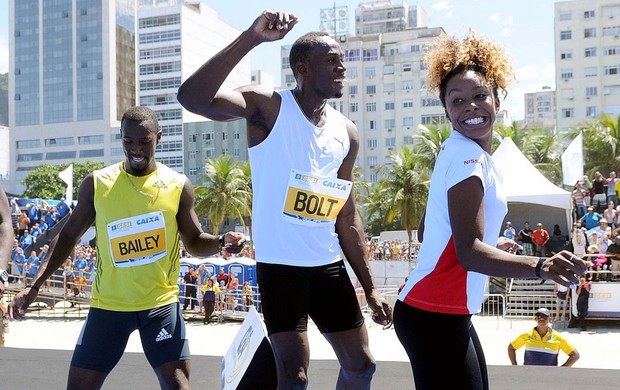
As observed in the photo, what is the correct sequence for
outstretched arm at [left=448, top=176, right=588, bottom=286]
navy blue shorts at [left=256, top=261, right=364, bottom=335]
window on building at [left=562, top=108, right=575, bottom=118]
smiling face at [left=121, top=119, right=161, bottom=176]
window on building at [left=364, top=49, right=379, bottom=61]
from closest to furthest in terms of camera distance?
outstretched arm at [left=448, top=176, right=588, bottom=286], navy blue shorts at [left=256, top=261, right=364, bottom=335], smiling face at [left=121, top=119, right=161, bottom=176], window on building at [left=562, top=108, right=575, bottom=118], window on building at [left=364, top=49, right=379, bottom=61]

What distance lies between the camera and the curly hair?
2627mm

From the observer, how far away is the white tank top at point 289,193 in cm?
313

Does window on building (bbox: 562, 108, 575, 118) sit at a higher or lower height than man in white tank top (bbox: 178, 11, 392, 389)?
higher

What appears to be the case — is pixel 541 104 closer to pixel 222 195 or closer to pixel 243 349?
pixel 222 195

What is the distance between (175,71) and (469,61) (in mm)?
99886

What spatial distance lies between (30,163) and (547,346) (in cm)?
11220

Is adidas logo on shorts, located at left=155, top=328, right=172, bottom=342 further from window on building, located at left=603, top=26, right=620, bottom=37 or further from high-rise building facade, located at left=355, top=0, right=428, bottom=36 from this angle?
high-rise building facade, located at left=355, top=0, right=428, bottom=36

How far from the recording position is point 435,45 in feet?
9.14

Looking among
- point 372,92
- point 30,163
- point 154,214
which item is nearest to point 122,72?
point 30,163

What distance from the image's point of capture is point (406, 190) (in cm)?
3297

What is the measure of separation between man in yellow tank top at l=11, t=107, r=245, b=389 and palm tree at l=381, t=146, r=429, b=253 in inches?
1132

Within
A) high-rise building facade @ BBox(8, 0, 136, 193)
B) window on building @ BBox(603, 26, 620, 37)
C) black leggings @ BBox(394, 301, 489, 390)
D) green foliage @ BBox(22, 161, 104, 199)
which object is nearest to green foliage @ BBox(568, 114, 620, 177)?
black leggings @ BBox(394, 301, 489, 390)

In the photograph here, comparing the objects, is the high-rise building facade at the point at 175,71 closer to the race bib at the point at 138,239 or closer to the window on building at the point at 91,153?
the window on building at the point at 91,153

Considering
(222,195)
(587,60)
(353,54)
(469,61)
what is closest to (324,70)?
(469,61)
